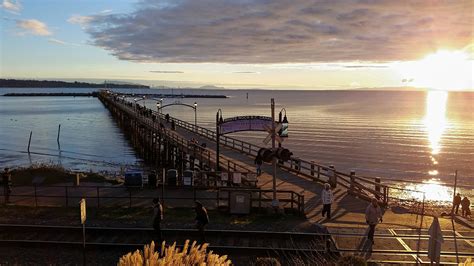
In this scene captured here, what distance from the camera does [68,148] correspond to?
57.3 m

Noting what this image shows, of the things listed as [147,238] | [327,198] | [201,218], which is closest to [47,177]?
[147,238]

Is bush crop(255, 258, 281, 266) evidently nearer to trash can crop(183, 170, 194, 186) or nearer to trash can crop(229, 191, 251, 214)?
trash can crop(229, 191, 251, 214)

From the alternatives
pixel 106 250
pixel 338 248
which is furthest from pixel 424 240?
pixel 106 250

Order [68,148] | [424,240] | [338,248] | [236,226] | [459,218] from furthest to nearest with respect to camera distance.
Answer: [68,148] < [459,218] < [236,226] < [424,240] < [338,248]

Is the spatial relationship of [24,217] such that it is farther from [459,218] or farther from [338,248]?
[459,218]

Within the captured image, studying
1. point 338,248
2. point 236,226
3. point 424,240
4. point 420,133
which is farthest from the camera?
point 420,133

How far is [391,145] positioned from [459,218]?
44873 millimetres

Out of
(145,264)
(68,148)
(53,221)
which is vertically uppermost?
(145,264)

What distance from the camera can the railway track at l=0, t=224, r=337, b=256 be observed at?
41.3 feet

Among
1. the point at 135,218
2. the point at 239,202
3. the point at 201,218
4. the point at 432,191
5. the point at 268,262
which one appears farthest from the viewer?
the point at 432,191

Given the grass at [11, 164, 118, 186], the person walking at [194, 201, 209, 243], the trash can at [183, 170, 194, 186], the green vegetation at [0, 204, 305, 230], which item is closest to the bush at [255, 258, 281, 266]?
the person walking at [194, 201, 209, 243]

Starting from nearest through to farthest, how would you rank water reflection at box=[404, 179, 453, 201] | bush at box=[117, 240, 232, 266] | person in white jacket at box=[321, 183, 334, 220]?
bush at box=[117, 240, 232, 266]
person in white jacket at box=[321, 183, 334, 220]
water reflection at box=[404, 179, 453, 201]

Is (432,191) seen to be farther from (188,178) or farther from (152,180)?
(152,180)

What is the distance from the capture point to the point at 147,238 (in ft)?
45.3
